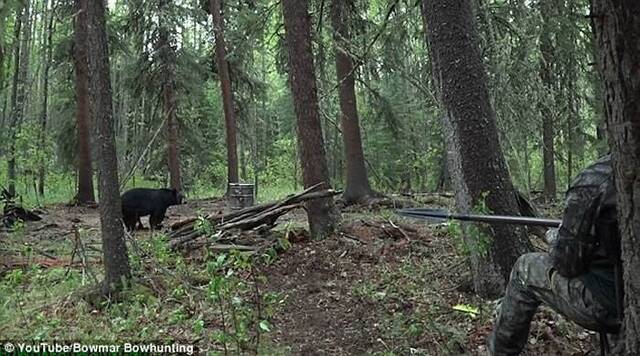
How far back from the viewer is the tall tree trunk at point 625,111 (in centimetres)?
252

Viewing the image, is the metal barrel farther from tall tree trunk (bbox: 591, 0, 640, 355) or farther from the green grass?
tall tree trunk (bbox: 591, 0, 640, 355)

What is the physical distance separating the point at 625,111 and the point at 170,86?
16854 millimetres

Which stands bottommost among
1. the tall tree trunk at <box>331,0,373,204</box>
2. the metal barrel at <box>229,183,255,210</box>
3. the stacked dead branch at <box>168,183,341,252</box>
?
the stacked dead branch at <box>168,183,341,252</box>

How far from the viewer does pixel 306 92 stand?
28.0ft

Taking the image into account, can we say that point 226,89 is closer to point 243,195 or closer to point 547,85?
point 243,195

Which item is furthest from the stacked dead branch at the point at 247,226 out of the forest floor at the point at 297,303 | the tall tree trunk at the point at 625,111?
the tall tree trunk at the point at 625,111

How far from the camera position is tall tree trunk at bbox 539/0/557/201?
25.4 feet

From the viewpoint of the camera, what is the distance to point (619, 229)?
2.88 metres

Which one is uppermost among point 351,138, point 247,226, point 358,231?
point 351,138

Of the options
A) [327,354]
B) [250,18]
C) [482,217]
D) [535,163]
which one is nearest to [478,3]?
[482,217]

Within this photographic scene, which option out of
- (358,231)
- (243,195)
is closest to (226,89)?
(243,195)

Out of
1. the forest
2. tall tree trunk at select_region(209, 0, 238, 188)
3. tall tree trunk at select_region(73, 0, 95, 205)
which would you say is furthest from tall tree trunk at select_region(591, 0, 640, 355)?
tall tree trunk at select_region(73, 0, 95, 205)

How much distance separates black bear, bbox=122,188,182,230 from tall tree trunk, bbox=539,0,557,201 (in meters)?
7.54

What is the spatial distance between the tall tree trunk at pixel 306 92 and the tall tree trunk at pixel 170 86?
30.4 feet
